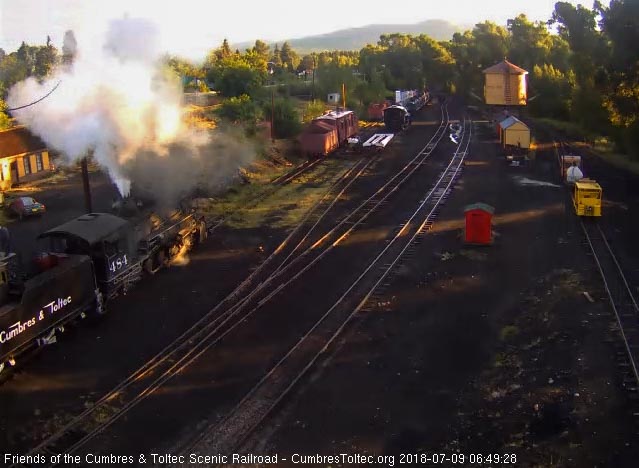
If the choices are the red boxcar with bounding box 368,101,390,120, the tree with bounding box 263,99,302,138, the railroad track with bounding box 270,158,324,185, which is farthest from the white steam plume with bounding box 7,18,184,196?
the red boxcar with bounding box 368,101,390,120

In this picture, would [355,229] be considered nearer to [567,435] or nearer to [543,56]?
[567,435]

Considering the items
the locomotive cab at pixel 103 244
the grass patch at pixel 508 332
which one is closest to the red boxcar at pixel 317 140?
the locomotive cab at pixel 103 244

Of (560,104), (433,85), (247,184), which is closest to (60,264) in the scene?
(247,184)

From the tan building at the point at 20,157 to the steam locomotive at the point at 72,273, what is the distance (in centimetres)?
2002

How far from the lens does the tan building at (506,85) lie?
68.4 m

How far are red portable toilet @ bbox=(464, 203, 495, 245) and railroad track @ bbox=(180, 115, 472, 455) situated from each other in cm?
202

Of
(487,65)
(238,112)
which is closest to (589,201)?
(238,112)

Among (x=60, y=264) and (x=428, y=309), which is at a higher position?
(x=60, y=264)

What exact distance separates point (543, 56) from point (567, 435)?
3338 inches

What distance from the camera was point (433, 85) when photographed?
113625 millimetres

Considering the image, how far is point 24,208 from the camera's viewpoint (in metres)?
28.6
